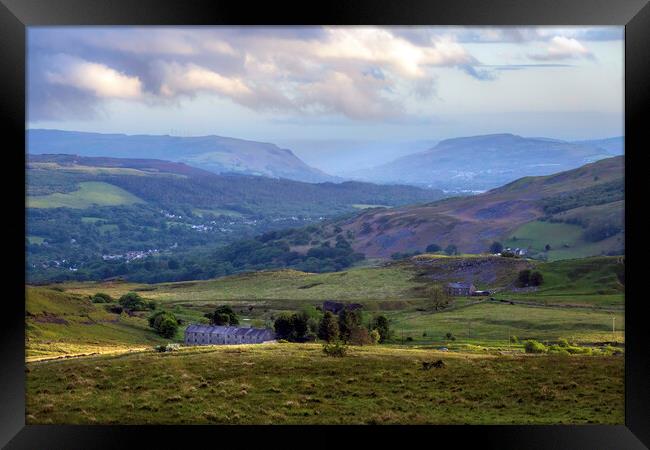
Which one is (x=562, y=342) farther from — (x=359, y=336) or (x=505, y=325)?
(x=505, y=325)

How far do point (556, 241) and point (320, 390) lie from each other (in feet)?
179

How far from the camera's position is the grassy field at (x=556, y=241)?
5666 cm

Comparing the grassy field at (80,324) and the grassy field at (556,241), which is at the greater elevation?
the grassy field at (556,241)

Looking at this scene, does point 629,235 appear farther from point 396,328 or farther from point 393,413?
point 396,328

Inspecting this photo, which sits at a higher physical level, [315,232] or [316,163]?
[316,163]

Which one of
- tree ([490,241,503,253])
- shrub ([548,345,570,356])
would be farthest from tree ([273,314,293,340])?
tree ([490,241,503,253])

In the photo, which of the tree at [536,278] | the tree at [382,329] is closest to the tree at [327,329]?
the tree at [382,329]

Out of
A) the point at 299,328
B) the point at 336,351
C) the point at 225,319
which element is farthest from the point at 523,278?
the point at 336,351

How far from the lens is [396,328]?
32531mm

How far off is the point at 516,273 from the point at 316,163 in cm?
4655

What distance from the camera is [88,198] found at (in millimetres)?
79375

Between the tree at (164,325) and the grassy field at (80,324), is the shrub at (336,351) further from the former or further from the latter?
the tree at (164,325)

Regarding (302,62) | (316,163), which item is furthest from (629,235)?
(316,163)

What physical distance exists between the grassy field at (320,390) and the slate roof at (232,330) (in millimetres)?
12516
